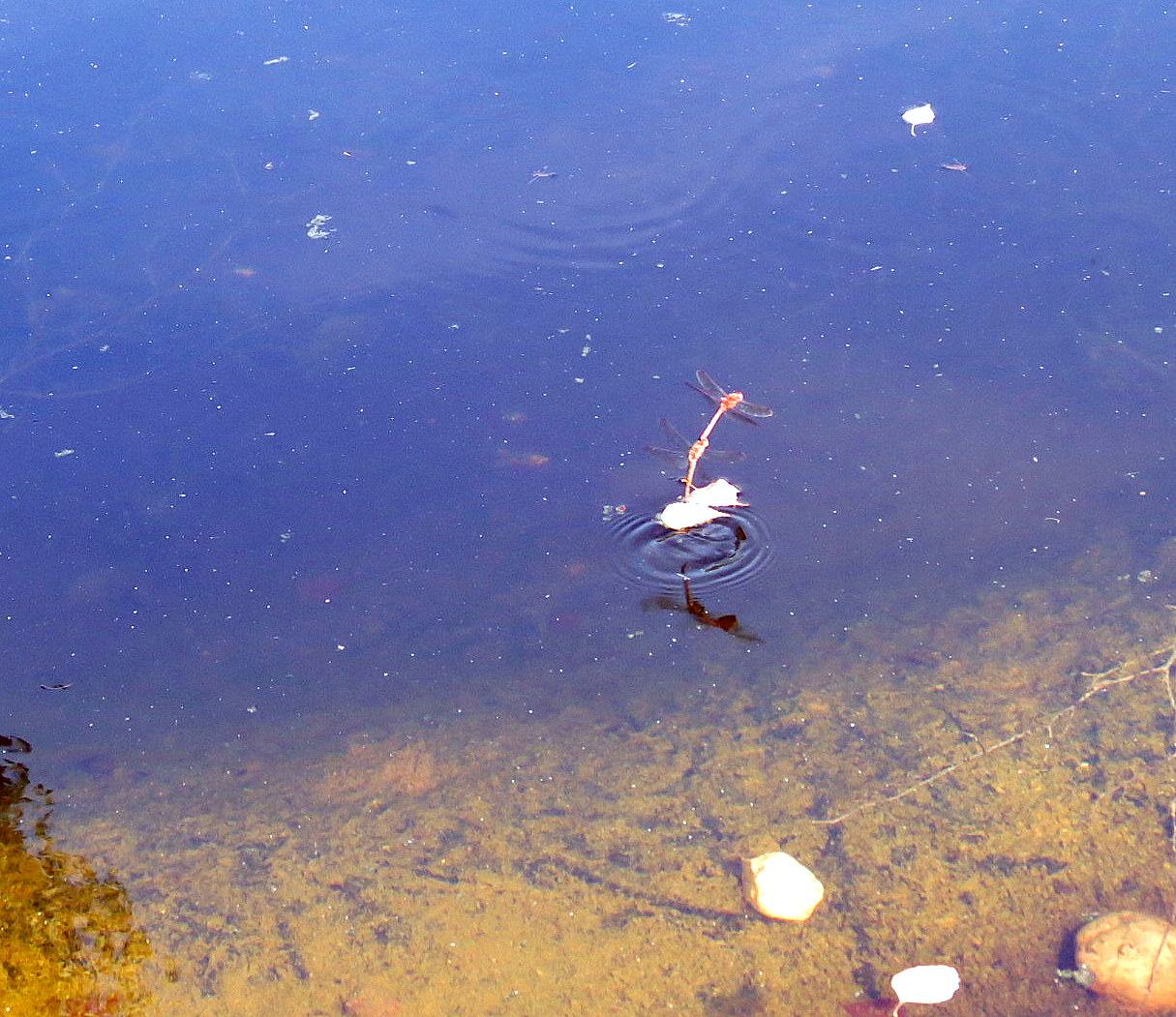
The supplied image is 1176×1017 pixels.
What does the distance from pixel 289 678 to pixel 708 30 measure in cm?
482

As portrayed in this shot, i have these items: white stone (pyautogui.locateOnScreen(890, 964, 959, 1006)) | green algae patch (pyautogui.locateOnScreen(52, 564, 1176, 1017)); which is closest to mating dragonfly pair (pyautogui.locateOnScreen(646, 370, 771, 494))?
green algae patch (pyautogui.locateOnScreen(52, 564, 1176, 1017))

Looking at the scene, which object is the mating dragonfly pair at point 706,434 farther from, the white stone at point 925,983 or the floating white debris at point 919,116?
the floating white debris at point 919,116

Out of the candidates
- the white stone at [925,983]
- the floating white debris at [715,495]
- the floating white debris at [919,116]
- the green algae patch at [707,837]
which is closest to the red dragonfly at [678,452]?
the floating white debris at [715,495]

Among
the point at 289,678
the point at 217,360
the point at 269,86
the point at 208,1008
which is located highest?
the point at 269,86

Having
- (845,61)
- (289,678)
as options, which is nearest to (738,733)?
(289,678)

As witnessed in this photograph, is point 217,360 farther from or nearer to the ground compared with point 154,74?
nearer to the ground

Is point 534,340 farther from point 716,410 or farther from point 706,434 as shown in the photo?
point 706,434

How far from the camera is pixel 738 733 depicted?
3137 millimetres

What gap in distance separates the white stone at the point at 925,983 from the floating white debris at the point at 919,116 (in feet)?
13.6

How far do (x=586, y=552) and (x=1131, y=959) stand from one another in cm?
192

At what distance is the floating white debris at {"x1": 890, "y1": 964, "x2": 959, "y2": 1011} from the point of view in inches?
99.8

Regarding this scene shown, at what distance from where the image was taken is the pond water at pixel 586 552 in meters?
2.77

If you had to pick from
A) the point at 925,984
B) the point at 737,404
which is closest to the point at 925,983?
the point at 925,984

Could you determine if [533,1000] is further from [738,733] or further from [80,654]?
[80,654]
